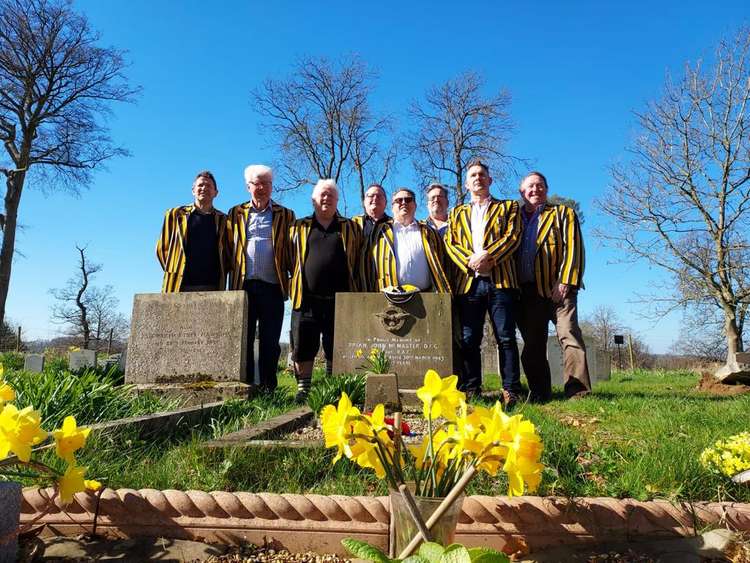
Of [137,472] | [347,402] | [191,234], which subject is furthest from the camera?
[191,234]

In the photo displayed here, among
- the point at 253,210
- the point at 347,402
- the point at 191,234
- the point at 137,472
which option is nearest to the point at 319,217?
the point at 253,210

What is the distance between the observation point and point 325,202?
5.61m

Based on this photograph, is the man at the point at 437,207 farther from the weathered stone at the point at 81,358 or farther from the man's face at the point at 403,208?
the weathered stone at the point at 81,358

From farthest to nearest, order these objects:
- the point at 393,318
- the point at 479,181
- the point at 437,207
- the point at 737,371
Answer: the point at 737,371 < the point at 437,207 < the point at 479,181 < the point at 393,318

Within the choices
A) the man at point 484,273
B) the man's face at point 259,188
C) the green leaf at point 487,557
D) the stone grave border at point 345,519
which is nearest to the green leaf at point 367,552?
the green leaf at point 487,557

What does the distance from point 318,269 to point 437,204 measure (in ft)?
5.58

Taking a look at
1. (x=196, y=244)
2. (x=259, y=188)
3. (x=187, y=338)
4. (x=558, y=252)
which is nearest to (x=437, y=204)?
(x=558, y=252)

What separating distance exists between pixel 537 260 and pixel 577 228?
52 cm

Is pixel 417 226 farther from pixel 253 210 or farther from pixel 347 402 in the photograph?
pixel 347 402

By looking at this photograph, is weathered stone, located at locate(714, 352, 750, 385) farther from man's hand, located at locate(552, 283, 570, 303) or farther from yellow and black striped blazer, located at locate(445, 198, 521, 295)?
yellow and black striped blazer, located at locate(445, 198, 521, 295)

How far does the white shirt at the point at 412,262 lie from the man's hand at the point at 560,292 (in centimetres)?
126

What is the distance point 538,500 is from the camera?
1833 millimetres

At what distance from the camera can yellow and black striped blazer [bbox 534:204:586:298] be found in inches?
207

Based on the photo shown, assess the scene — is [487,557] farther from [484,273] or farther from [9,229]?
[9,229]
